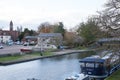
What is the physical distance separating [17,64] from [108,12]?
22563mm

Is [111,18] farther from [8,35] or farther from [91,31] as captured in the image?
[8,35]

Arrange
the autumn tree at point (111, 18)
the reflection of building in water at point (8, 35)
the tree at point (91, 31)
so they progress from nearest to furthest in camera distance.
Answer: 1. the autumn tree at point (111, 18)
2. the tree at point (91, 31)
3. the reflection of building in water at point (8, 35)

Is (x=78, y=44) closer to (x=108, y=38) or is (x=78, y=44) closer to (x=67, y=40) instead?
(x=67, y=40)

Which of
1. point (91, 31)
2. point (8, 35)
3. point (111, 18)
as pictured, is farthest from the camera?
point (8, 35)

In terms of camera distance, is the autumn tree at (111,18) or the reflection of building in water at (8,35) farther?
the reflection of building in water at (8,35)

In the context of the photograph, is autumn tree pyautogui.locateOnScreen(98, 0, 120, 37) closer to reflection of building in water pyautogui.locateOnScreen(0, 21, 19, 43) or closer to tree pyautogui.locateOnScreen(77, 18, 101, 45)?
tree pyautogui.locateOnScreen(77, 18, 101, 45)

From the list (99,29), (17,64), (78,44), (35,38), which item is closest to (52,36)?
(78,44)

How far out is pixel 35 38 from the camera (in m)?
107

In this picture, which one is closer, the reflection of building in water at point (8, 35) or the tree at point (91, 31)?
the tree at point (91, 31)

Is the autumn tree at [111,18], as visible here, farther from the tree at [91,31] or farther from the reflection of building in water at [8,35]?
the reflection of building in water at [8,35]

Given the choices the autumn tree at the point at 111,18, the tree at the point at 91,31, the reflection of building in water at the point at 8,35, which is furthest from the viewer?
the reflection of building in water at the point at 8,35

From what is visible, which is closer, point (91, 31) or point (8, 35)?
point (91, 31)

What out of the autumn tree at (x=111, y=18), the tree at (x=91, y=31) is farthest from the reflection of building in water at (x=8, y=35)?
the autumn tree at (x=111, y=18)

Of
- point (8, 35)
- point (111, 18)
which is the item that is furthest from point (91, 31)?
point (8, 35)
